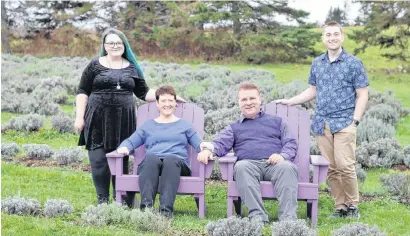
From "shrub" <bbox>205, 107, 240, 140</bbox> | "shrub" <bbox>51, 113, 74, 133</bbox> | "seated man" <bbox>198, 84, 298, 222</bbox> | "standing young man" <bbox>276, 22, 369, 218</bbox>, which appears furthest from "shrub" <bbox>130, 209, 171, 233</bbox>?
"shrub" <bbox>51, 113, 74, 133</bbox>

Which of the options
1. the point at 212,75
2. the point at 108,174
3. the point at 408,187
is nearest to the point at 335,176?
the point at 408,187

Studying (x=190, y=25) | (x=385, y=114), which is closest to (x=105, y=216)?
(x=385, y=114)

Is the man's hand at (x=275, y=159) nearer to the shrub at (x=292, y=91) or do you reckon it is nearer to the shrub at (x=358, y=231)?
the shrub at (x=358, y=231)

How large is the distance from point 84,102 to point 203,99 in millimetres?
8202

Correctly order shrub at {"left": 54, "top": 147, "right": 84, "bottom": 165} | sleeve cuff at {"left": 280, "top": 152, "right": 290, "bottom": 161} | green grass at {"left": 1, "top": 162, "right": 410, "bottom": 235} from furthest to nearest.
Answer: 1. shrub at {"left": 54, "top": 147, "right": 84, "bottom": 165}
2. sleeve cuff at {"left": 280, "top": 152, "right": 290, "bottom": 161}
3. green grass at {"left": 1, "top": 162, "right": 410, "bottom": 235}

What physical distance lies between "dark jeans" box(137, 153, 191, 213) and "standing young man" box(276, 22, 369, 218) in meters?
1.41

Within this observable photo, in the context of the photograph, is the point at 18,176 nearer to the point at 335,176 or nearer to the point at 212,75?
the point at 335,176

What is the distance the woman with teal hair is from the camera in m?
6.17

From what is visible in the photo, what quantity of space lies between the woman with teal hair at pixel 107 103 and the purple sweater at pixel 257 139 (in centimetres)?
94

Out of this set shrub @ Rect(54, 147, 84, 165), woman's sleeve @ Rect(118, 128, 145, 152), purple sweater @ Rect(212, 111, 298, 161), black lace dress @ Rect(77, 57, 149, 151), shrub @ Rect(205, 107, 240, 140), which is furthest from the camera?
shrub @ Rect(205, 107, 240, 140)

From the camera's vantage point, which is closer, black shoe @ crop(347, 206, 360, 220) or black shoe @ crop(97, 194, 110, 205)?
black shoe @ crop(347, 206, 360, 220)

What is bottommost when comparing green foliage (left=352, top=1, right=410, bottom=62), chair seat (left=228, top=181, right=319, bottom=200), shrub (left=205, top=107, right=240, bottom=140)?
chair seat (left=228, top=181, right=319, bottom=200)

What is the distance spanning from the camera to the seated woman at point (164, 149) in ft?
18.8

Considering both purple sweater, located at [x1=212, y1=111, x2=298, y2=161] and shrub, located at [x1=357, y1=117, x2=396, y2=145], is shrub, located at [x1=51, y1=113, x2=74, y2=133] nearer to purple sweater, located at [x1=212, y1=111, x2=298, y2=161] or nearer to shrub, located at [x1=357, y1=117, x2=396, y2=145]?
shrub, located at [x1=357, y1=117, x2=396, y2=145]
